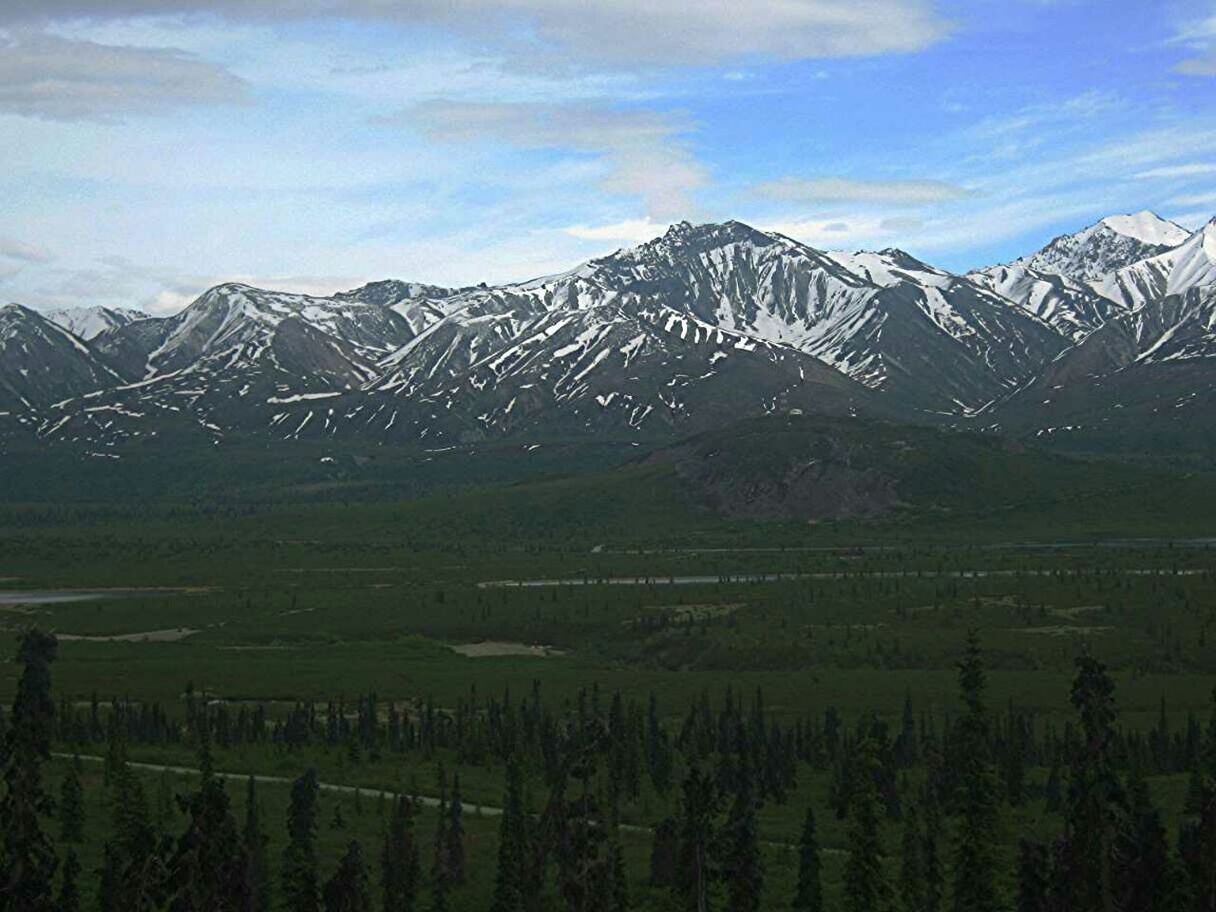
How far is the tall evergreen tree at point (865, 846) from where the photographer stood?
5694cm

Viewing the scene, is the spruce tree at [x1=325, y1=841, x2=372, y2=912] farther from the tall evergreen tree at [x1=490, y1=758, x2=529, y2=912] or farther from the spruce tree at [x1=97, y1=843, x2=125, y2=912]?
the tall evergreen tree at [x1=490, y1=758, x2=529, y2=912]

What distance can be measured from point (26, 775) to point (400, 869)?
23489 mm

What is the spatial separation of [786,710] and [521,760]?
28471 millimetres

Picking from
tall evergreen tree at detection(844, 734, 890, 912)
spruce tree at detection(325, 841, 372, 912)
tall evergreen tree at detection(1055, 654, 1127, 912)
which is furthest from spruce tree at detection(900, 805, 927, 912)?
spruce tree at detection(325, 841, 372, 912)

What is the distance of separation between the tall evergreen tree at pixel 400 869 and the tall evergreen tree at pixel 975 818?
908 inches

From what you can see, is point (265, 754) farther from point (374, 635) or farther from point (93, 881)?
point (374, 635)

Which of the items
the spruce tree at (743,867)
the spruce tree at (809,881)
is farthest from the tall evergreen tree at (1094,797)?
the spruce tree at (809,881)

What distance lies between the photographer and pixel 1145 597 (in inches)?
6727

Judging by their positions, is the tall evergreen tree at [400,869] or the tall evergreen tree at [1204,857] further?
the tall evergreen tree at [400,869]

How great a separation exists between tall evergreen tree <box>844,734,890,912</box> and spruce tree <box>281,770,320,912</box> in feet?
61.0

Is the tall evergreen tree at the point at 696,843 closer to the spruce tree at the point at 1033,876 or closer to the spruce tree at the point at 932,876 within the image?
the spruce tree at the point at 932,876

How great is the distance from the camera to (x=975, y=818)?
53.9 meters

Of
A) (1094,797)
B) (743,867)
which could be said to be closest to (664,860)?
(743,867)

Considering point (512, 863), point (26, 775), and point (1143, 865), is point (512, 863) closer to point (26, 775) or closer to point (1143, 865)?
point (26, 775)
